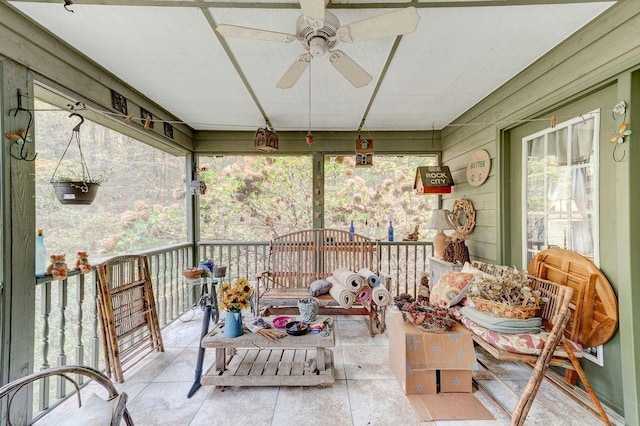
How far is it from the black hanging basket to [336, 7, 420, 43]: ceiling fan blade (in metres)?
2.07

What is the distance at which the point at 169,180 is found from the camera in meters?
6.27

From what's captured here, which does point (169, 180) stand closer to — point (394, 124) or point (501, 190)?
point (394, 124)

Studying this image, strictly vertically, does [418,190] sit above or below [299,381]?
above

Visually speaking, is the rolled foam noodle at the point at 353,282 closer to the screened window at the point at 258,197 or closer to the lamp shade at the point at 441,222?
the lamp shade at the point at 441,222

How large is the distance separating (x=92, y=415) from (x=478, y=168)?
3762 mm

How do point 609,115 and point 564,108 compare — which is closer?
point 609,115

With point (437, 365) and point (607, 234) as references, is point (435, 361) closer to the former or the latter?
point (437, 365)

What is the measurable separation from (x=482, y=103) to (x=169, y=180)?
5988mm

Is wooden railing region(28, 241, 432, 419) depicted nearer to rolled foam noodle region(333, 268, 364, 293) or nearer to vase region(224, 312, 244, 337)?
rolled foam noodle region(333, 268, 364, 293)

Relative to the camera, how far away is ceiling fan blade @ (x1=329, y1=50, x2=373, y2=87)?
1.79m

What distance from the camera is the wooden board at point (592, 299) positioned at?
1.85m

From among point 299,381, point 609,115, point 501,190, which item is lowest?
point 299,381

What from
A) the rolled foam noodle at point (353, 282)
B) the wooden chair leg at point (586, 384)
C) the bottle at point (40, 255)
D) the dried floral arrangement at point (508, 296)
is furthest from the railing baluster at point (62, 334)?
the wooden chair leg at point (586, 384)

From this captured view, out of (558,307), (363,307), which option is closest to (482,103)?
(558,307)
